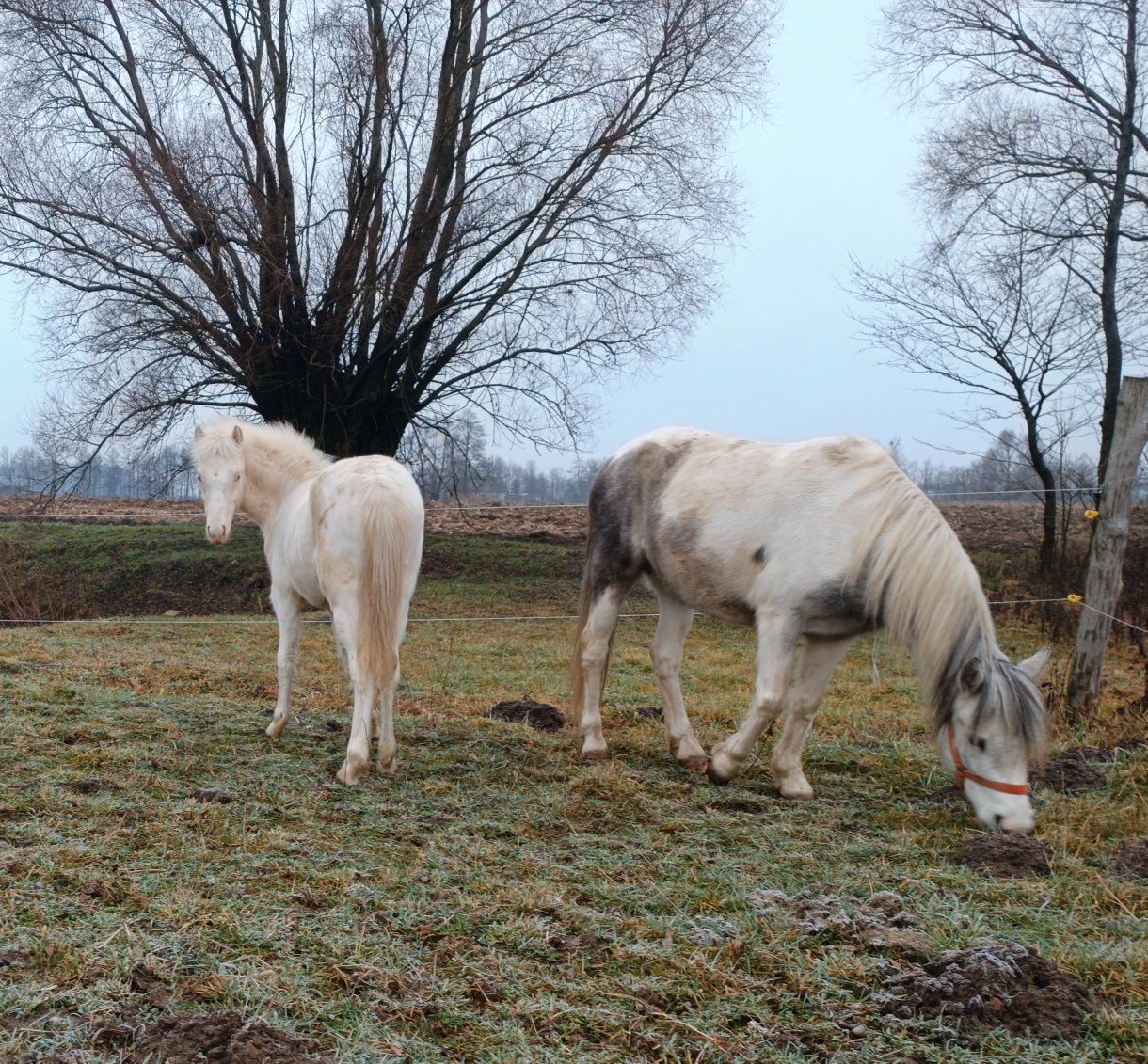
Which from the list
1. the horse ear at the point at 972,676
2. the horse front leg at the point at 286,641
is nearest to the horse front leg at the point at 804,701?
the horse ear at the point at 972,676

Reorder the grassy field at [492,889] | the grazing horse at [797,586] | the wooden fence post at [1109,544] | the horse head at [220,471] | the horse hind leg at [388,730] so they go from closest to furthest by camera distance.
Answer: the grassy field at [492,889]
the grazing horse at [797,586]
the horse hind leg at [388,730]
the horse head at [220,471]
the wooden fence post at [1109,544]

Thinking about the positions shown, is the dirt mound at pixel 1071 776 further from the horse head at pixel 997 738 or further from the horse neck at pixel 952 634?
the horse neck at pixel 952 634

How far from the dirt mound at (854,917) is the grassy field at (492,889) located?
1.0 inches

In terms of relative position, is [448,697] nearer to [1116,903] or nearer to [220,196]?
[1116,903]

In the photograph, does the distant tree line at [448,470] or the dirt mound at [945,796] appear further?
the distant tree line at [448,470]

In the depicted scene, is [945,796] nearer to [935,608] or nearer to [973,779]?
[973,779]

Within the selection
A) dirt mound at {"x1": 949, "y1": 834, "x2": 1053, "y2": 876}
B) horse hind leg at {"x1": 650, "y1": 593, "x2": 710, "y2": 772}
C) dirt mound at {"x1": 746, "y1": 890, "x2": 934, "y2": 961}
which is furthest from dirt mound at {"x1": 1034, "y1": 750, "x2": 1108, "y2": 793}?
dirt mound at {"x1": 746, "y1": 890, "x2": 934, "y2": 961}

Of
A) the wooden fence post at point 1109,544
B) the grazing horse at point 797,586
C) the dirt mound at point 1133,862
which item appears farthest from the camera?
the wooden fence post at point 1109,544

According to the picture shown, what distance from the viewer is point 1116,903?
343 cm

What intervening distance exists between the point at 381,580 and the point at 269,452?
1.67 metres

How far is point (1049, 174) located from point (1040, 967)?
1405 cm

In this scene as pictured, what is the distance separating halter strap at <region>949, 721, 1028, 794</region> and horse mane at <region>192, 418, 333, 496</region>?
Answer: 375cm

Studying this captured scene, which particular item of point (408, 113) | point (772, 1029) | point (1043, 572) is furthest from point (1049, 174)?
point (772, 1029)

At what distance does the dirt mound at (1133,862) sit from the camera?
12.3 feet
